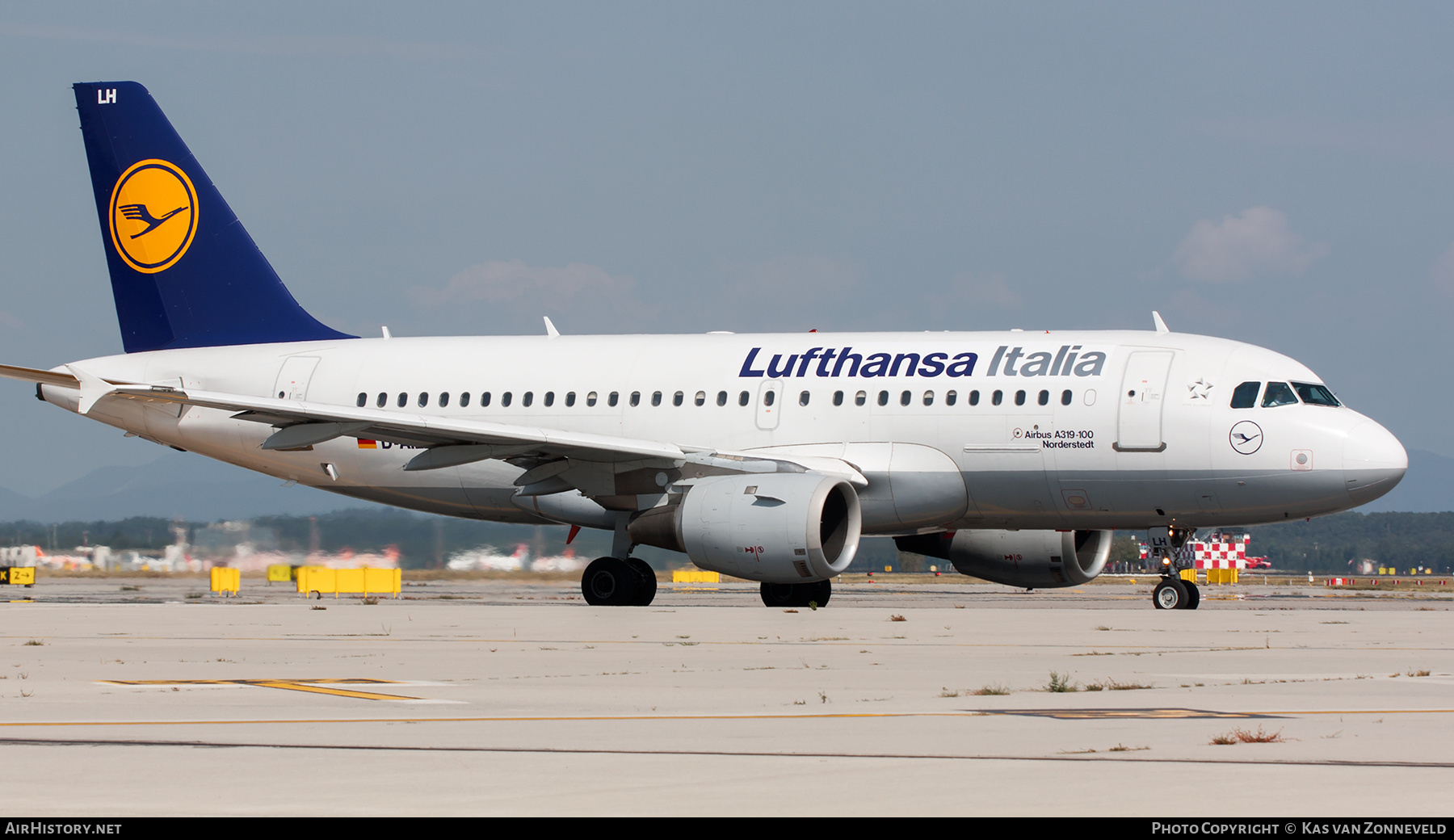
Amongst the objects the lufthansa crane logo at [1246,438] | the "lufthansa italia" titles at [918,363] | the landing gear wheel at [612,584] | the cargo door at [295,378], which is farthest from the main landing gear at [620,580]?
the lufthansa crane logo at [1246,438]

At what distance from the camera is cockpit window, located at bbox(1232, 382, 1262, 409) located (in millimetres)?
22109

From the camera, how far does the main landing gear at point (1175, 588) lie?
23.5 meters

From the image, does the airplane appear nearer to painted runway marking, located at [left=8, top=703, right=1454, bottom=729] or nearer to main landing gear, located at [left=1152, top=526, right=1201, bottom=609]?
main landing gear, located at [left=1152, top=526, right=1201, bottom=609]

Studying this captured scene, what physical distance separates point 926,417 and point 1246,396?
4075 millimetres

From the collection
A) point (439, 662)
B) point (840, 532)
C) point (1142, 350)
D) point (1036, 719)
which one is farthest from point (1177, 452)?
point (1036, 719)

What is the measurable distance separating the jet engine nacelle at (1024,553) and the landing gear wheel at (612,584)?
4599 mm

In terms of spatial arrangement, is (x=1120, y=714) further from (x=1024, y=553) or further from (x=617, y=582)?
(x=1024, y=553)

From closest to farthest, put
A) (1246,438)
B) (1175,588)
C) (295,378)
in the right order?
(1246,438), (1175,588), (295,378)

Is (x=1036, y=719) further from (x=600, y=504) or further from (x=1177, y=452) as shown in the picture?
(x=600, y=504)

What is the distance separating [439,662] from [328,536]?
20336 mm

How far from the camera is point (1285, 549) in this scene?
17875cm

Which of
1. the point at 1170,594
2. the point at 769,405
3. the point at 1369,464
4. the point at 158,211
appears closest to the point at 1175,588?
the point at 1170,594

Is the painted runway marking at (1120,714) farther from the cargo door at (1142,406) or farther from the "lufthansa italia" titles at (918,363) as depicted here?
the "lufthansa italia" titles at (918,363)

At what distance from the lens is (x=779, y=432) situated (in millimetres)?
24016
